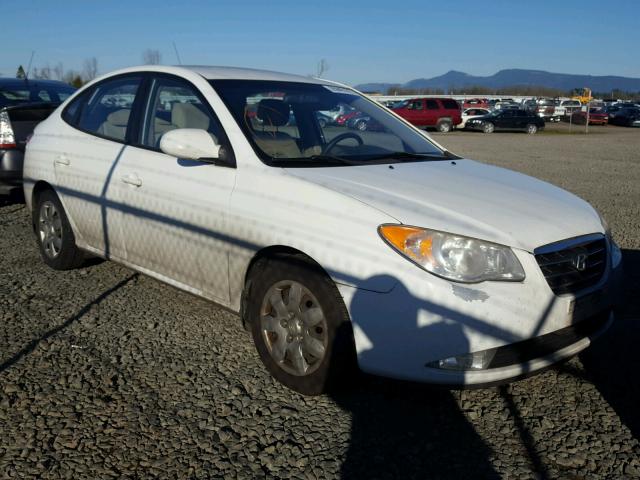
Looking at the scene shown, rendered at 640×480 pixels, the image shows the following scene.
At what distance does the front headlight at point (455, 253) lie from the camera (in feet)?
9.02

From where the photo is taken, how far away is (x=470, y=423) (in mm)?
2994

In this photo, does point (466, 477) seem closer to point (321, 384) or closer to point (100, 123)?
point (321, 384)

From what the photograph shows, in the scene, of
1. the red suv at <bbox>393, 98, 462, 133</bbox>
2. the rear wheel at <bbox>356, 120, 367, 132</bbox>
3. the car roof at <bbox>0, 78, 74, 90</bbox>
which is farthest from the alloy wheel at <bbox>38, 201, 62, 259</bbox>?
the red suv at <bbox>393, 98, 462, 133</bbox>

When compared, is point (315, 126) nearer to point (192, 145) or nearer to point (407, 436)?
point (192, 145)

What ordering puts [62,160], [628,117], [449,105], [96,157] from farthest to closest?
1. [628,117]
2. [449,105]
3. [62,160]
4. [96,157]

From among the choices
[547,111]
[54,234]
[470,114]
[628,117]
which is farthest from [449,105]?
[54,234]

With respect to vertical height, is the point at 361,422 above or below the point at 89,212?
below

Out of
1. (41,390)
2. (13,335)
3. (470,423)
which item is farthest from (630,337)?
(13,335)

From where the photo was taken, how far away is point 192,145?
3.47 meters

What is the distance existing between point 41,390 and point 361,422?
1.63 m

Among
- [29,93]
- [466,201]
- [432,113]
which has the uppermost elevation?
[29,93]

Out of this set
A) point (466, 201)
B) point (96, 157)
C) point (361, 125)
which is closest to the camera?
point (466, 201)

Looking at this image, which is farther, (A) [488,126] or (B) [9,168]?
(A) [488,126]

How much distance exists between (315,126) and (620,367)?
235cm
